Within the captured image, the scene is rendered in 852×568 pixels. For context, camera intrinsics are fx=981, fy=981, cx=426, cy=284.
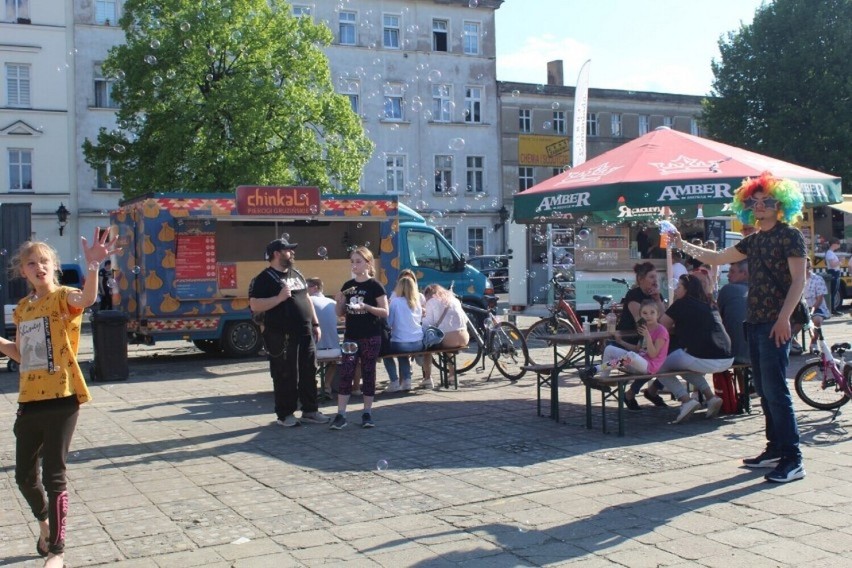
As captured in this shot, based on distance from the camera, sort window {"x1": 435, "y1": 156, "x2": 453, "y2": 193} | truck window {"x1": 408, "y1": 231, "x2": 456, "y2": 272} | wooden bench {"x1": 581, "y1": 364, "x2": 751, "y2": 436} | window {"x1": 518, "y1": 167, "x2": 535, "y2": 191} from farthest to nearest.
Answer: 1. window {"x1": 518, "y1": 167, "x2": 535, "y2": 191}
2. window {"x1": 435, "y1": 156, "x2": 453, "y2": 193}
3. truck window {"x1": 408, "y1": 231, "x2": 456, "y2": 272}
4. wooden bench {"x1": 581, "y1": 364, "x2": 751, "y2": 436}

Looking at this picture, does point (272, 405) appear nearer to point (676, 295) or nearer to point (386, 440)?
point (386, 440)

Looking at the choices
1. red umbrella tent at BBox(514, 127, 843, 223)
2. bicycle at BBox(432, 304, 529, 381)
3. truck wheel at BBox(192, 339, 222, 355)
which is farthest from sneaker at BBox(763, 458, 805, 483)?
truck wheel at BBox(192, 339, 222, 355)

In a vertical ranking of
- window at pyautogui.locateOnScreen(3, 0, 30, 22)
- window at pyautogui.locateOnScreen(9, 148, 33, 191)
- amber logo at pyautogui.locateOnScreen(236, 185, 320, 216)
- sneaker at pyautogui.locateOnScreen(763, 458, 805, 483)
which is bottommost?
sneaker at pyautogui.locateOnScreen(763, 458, 805, 483)

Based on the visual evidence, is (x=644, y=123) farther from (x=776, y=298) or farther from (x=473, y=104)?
(x=776, y=298)

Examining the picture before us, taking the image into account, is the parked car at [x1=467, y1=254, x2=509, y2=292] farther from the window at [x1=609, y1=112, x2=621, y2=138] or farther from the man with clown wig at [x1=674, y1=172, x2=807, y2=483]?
the man with clown wig at [x1=674, y1=172, x2=807, y2=483]

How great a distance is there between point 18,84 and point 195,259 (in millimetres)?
22711

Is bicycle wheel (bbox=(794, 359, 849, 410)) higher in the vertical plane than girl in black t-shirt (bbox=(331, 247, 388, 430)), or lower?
lower

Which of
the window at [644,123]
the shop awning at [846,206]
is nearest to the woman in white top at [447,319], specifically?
the shop awning at [846,206]

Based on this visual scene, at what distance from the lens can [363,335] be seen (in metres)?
9.16

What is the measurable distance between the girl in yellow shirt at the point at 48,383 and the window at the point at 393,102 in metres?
35.2

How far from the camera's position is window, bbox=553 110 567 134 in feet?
148

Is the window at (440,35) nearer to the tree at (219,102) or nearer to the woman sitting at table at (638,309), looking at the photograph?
the tree at (219,102)

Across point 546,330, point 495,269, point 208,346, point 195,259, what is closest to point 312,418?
point 546,330

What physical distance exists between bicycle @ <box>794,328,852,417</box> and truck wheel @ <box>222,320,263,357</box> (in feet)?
31.3
